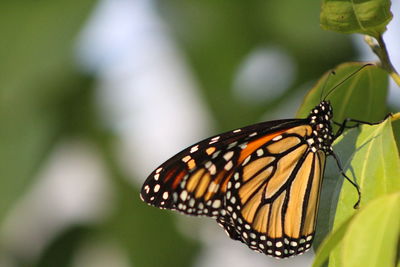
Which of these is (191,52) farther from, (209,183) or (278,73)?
(209,183)

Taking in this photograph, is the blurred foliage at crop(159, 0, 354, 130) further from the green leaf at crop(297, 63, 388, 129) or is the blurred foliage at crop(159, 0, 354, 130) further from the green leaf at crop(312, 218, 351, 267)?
the green leaf at crop(312, 218, 351, 267)

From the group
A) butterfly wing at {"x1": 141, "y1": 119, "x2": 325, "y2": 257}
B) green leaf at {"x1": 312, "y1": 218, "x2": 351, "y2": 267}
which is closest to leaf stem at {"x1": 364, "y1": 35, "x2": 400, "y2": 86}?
butterfly wing at {"x1": 141, "y1": 119, "x2": 325, "y2": 257}

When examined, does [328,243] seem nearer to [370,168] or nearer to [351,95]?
[370,168]

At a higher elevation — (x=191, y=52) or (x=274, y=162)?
(x=191, y=52)

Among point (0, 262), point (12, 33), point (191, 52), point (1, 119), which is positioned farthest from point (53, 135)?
point (0, 262)

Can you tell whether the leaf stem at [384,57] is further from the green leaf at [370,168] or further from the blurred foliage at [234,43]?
the blurred foliage at [234,43]

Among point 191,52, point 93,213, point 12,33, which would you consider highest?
point 12,33

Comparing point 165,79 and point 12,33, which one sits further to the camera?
point 165,79
